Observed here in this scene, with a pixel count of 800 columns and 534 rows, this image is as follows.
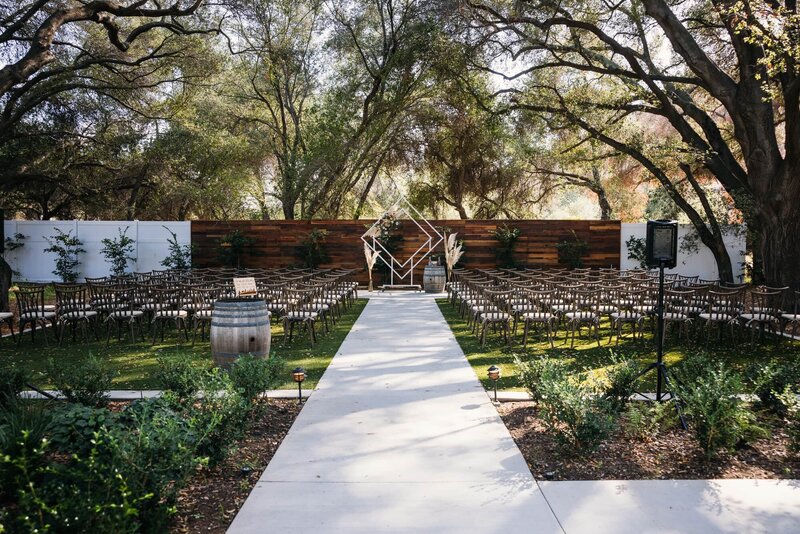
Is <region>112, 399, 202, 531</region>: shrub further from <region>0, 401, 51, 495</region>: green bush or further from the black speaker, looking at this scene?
the black speaker

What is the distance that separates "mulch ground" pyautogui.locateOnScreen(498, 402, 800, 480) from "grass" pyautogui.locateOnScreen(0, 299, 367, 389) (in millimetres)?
3284

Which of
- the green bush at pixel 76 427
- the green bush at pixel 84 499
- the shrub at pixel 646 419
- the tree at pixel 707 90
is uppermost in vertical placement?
the tree at pixel 707 90

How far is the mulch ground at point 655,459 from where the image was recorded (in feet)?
15.7

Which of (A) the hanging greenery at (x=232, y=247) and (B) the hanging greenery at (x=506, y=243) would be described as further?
→ (A) the hanging greenery at (x=232, y=247)

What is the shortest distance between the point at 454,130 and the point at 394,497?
22.7 metres

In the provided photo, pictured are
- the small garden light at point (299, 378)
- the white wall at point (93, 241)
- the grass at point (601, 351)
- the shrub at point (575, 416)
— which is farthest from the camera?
the white wall at point (93, 241)

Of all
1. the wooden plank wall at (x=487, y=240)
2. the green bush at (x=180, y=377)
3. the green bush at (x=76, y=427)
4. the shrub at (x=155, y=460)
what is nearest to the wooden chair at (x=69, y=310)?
the green bush at (x=180, y=377)

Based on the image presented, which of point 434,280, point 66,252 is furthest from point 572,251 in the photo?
point 66,252

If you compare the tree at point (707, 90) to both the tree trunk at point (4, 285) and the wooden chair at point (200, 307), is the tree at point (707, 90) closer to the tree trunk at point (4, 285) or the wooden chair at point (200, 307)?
the wooden chair at point (200, 307)

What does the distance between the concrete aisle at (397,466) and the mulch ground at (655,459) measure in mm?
231

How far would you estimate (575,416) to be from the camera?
505 centimetres

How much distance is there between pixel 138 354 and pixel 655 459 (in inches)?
306

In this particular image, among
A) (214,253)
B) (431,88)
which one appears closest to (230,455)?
(214,253)

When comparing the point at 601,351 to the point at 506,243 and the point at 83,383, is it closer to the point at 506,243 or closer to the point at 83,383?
the point at 83,383
